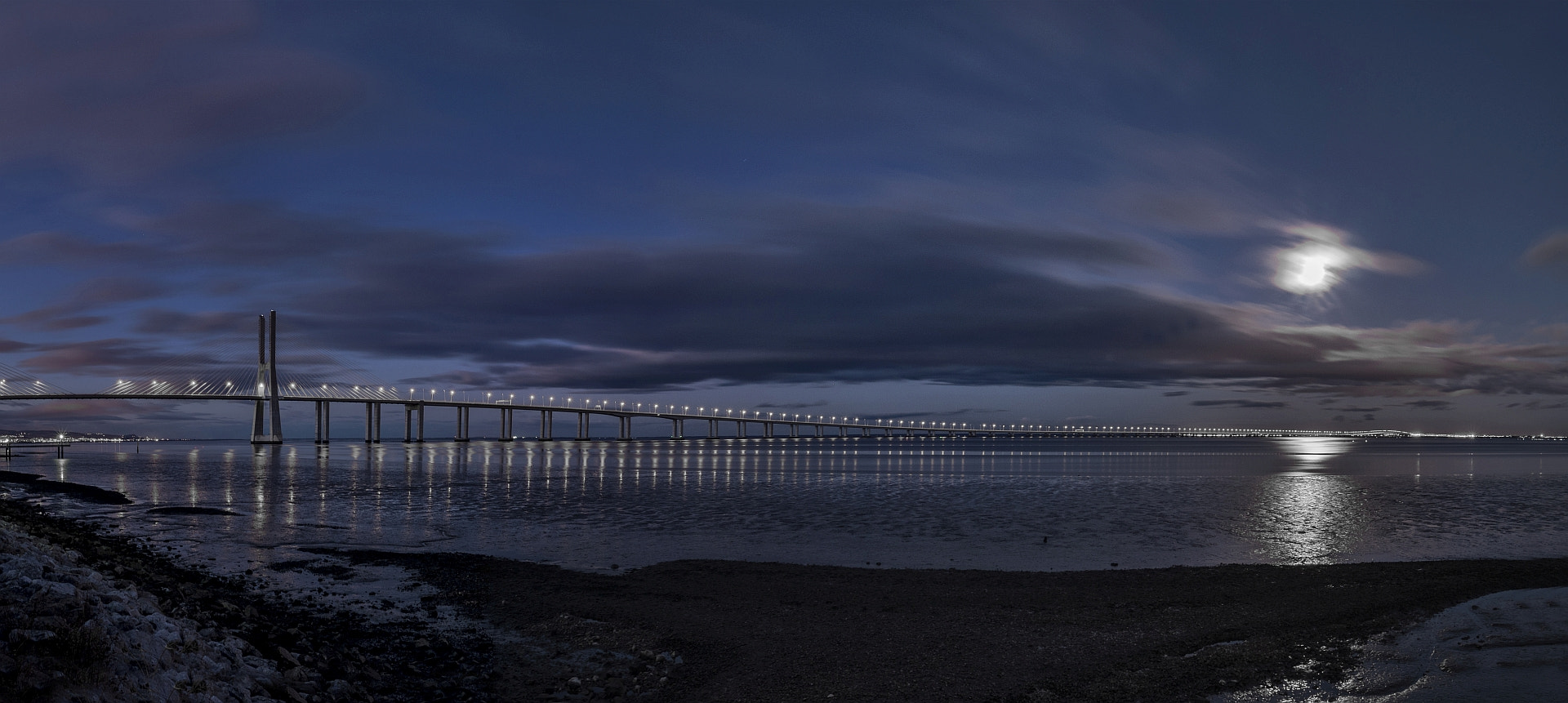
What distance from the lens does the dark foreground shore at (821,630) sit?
10.7 meters

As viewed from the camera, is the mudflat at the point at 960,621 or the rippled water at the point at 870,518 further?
the rippled water at the point at 870,518

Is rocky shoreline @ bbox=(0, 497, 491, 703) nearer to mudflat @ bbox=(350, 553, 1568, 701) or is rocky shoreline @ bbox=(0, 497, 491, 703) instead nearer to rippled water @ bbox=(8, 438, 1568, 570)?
mudflat @ bbox=(350, 553, 1568, 701)

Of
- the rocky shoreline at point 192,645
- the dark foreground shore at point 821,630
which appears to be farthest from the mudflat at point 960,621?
the rocky shoreline at point 192,645

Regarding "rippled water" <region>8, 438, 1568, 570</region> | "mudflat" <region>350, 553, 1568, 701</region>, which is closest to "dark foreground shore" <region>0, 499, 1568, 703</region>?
"mudflat" <region>350, 553, 1568, 701</region>

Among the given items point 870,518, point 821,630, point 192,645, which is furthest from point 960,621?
point 870,518

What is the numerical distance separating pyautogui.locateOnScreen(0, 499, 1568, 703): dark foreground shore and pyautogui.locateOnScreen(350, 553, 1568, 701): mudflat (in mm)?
51

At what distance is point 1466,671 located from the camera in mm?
11617

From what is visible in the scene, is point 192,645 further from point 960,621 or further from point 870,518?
point 870,518

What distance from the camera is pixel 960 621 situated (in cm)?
1448

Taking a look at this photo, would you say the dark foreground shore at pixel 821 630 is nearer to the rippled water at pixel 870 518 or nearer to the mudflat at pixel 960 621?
the mudflat at pixel 960 621

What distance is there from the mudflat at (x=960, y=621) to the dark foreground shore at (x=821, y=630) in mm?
51

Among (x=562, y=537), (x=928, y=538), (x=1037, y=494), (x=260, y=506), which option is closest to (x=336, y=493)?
(x=260, y=506)

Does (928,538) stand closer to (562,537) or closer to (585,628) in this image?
(562,537)

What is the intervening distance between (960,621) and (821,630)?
2331mm
